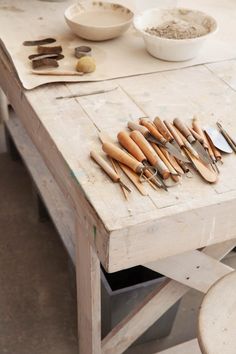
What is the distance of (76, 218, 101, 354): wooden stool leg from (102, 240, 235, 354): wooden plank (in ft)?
0.16

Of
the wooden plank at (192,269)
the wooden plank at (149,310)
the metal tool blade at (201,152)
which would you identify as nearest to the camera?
the metal tool blade at (201,152)

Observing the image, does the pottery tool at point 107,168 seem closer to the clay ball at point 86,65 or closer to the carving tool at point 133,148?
the carving tool at point 133,148

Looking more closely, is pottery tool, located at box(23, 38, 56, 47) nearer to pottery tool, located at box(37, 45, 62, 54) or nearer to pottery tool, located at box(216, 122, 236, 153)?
pottery tool, located at box(37, 45, 62, 54)

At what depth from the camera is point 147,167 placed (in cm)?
91

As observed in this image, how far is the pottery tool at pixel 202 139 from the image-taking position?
0.94 m

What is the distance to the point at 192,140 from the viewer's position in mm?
970

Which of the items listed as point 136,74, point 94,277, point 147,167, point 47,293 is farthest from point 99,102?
point 47,293

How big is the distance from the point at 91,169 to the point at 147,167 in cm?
11

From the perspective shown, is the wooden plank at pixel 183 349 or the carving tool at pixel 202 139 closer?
the carving tool at pixel 202 139

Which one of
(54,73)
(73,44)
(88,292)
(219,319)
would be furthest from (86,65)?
(219,319)

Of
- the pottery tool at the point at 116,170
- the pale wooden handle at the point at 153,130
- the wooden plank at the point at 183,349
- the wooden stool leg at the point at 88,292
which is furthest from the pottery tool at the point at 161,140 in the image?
the wooden plank at the point at 183,349

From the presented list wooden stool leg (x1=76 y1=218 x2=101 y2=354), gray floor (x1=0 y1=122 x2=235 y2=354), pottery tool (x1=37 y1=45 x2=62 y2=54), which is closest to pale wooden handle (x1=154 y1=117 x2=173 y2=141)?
wooden stool leg (x1=76 y1=218 x2=101 y2=354)

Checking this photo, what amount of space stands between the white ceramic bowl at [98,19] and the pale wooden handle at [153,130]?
423mm

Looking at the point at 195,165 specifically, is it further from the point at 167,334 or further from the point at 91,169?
the point at 167,334
